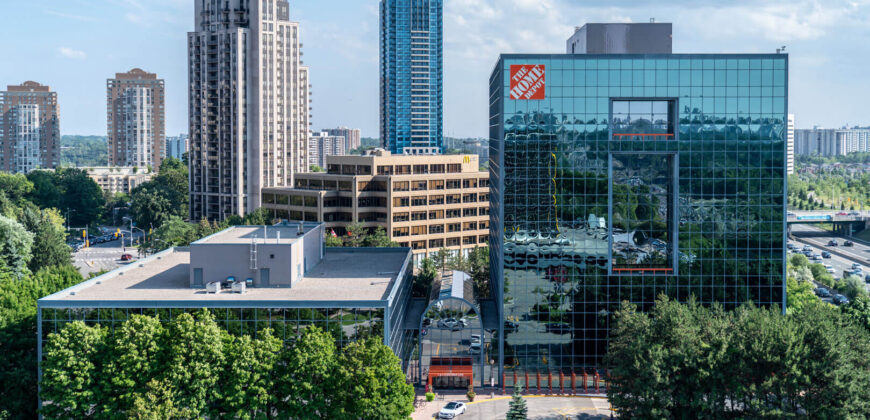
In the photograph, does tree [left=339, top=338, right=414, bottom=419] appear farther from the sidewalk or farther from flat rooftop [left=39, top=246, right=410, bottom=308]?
the sidewalk

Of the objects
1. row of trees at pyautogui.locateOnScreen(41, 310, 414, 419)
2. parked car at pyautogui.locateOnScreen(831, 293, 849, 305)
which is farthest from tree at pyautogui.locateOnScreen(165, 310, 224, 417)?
parked car at pyautogui.locateOnScreen(831, 293, 849, 305)

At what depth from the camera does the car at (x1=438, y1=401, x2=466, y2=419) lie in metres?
70.7

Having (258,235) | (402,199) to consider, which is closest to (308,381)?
(258,235)

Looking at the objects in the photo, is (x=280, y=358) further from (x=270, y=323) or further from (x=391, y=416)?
(x=391, y=416)

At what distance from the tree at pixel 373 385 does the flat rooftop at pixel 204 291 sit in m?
5.65

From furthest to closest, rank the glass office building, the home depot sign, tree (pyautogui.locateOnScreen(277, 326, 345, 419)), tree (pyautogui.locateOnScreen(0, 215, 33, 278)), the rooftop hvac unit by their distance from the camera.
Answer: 1. tree (pyautogui.locateOnScreen(0, 215, 33, 278))
2. the glass office building
3. the home depot sign
4. the rooftop hvac unit
5. tree (pyautogui.locateOnScreen(277, 326, 345, 419))

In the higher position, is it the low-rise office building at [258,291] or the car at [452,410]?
the low-rise office building at [258,291]

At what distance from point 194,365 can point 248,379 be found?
386 centimetres

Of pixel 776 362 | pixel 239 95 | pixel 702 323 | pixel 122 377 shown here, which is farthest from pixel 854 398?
pixel 239 95

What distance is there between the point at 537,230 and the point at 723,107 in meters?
20.0

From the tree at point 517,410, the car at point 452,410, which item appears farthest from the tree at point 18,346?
the tree at point 517,410

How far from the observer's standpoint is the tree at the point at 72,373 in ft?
202

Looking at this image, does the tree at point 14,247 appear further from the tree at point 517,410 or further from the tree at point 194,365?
the tree at point 517,410

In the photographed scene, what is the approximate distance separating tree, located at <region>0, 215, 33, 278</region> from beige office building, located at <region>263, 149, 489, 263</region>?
172 ft
